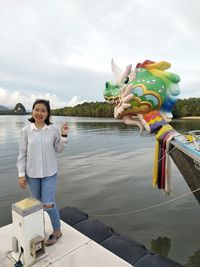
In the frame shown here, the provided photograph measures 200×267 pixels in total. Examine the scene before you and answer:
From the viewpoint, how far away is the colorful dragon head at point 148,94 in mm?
5281

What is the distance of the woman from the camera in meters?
3.55

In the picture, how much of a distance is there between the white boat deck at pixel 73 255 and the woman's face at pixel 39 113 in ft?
6.11

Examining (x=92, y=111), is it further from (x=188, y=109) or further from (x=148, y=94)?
(x=148, y=94)

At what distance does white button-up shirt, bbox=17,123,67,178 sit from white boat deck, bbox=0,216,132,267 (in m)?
1.11

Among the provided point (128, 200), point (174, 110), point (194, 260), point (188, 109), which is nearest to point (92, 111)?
point (188, 109)

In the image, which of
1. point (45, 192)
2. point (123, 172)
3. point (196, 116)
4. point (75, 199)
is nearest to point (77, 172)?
point (123, 172)

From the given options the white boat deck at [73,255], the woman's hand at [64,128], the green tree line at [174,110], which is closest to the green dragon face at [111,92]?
the woman's hand at [64,128]

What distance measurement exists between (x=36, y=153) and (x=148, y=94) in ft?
9.22

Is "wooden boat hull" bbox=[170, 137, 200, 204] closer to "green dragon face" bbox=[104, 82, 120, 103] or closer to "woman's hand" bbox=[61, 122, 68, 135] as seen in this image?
"green dragon face" bbox=[104, 82, 120, 103]

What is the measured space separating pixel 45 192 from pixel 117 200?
15.7 feet

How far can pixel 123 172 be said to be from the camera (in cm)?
1160

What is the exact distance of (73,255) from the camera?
347 centimetres

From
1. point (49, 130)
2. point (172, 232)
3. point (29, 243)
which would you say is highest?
point (49, 130)

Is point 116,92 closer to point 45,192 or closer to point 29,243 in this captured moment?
point 45,192
